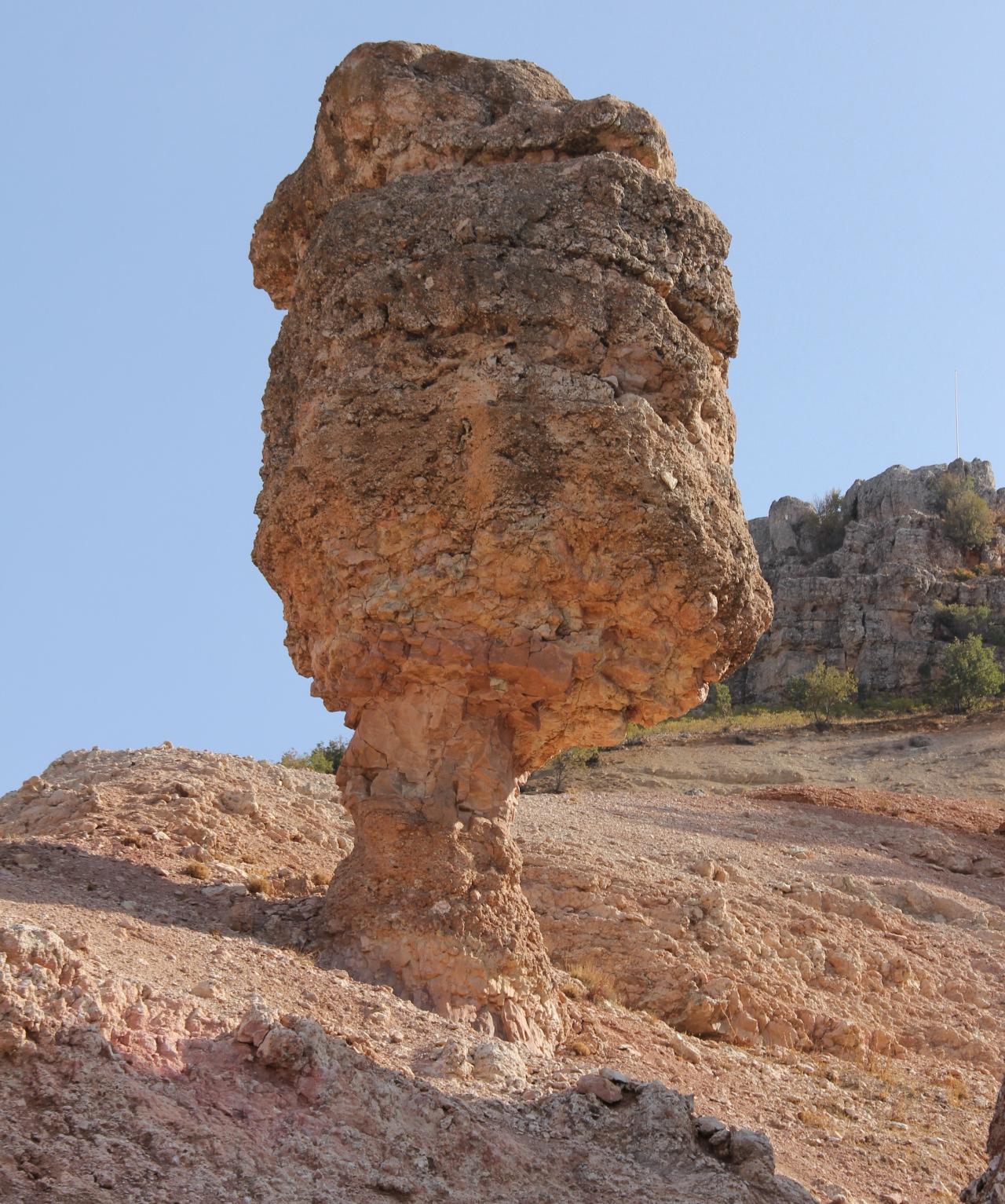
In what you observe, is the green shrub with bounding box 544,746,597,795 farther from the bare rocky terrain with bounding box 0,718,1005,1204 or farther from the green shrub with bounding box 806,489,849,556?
the green shrub with bounding box 806,489,849,556

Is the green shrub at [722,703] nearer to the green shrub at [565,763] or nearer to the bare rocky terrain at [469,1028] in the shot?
the green shrub at [565,763]

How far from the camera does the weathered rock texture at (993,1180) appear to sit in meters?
6.29

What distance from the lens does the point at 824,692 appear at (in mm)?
38281

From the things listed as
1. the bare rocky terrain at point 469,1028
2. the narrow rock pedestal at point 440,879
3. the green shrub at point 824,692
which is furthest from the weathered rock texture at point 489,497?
the green shrub at point 824,692

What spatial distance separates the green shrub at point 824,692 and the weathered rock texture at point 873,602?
275cm

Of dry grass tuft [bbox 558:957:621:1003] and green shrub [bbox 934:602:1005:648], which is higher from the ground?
green shrub [bbox 934:602:1005:648]

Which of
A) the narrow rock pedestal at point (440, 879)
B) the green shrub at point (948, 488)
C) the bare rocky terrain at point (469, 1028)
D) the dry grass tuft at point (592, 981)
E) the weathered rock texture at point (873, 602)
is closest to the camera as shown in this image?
the bare rocky terrain at point (469, 1028)

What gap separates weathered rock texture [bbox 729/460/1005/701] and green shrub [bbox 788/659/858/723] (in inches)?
108

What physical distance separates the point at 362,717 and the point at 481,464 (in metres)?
1.95

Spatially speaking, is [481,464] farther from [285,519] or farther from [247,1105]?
[247,1105]

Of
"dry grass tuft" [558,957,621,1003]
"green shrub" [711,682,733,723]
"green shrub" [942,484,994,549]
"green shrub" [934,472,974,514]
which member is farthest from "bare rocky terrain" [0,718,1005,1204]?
"green shrub" [934,472,974,514]

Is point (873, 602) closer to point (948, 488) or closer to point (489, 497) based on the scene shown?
point (948, 488)

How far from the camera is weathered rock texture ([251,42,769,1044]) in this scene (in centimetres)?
906

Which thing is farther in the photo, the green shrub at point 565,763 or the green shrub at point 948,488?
the green shrub at point 948,488
